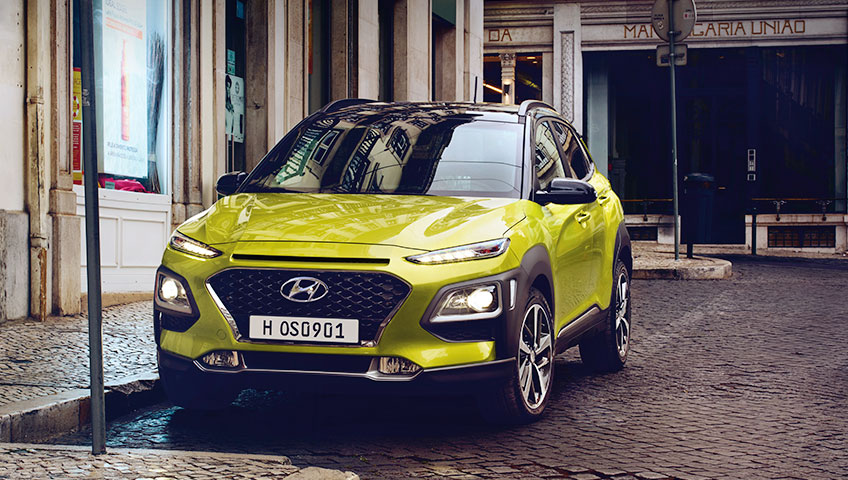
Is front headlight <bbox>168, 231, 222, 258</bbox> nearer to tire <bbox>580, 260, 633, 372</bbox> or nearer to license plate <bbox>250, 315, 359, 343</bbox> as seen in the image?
license plate <bbox>250, 315, 359, 343</bbox>

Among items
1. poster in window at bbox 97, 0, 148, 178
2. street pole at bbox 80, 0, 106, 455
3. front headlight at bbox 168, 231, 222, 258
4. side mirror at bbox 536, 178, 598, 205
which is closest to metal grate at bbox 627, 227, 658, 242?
poster in window at bbox 97, 0, 148, 178

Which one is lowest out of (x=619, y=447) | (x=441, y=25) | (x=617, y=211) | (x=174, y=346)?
(x=619, y=447)

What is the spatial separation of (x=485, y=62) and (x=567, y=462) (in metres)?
24.3

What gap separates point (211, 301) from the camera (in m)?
4.87

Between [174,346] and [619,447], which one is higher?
[174,346]

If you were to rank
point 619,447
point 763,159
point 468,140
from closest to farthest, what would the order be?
1. point 619,447
2. point 468,140
3. point 763,159

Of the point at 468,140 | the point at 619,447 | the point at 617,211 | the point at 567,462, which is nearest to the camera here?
the point at 567,462

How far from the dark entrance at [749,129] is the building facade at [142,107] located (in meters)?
11.7

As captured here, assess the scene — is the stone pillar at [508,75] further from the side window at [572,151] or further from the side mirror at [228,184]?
the side mirror at [228,184]

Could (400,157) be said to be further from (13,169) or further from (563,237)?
(13,169)

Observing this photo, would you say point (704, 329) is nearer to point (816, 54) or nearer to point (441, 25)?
point (441, 25)

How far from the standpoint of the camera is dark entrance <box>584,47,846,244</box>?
26.6 metres

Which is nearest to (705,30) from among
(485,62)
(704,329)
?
(485,62)

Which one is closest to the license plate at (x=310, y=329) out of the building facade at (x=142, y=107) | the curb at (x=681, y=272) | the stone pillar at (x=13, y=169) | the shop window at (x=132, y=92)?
the building facade at (x=142, y=107)
